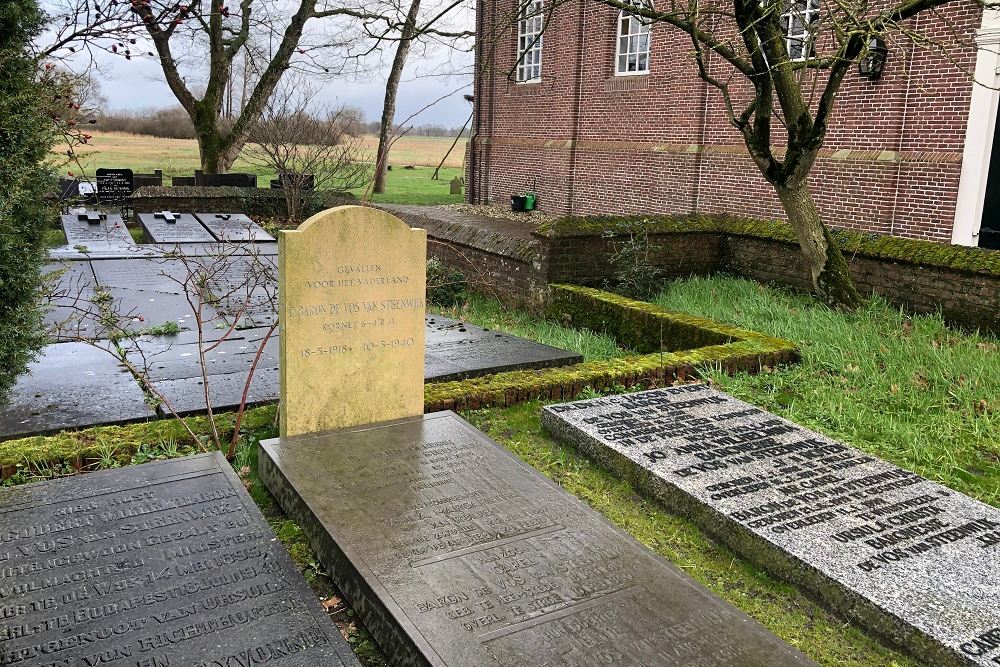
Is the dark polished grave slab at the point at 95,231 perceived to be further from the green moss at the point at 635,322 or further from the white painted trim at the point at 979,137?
the white painted trim at the point at 979,137

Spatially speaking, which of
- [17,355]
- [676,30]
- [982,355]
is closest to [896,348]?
[982,355]

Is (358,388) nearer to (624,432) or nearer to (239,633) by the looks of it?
(624,432)

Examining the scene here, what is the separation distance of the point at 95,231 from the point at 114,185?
480cm

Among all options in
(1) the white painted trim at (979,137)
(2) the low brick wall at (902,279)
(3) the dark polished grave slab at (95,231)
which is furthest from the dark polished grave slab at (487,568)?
(3) the dark polished grave slab at (95,231)

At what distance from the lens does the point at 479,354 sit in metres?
7.62

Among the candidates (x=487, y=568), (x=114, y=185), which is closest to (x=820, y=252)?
(x=487, y=568)

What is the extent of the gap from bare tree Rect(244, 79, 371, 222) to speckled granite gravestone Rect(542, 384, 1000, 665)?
14494 mm

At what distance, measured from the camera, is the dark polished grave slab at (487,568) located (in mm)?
3006

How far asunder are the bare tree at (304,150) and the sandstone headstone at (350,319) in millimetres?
14096

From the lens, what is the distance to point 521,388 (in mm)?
6465

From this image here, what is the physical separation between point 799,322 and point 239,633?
281 inches

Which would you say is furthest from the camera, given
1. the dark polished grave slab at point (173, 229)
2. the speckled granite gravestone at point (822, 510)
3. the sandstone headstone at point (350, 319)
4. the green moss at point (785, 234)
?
the dark polished grave slab at point (173, 229)

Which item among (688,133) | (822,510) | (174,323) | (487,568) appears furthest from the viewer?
(688,133)

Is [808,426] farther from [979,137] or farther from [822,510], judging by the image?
[979,137]
